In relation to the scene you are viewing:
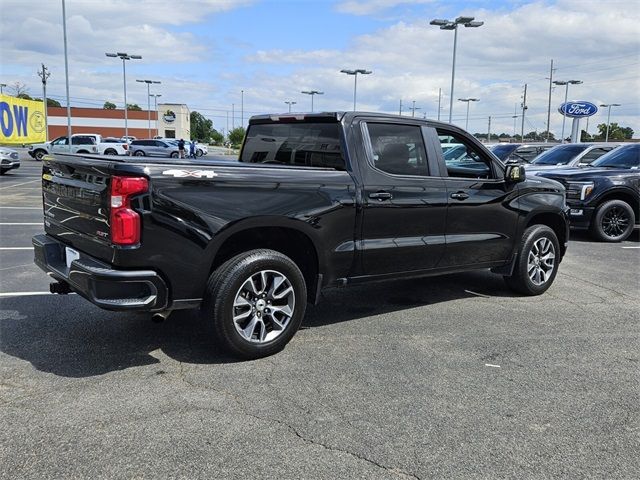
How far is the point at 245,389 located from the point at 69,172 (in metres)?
2.09

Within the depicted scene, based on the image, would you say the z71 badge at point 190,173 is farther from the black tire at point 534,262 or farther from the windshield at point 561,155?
the windshield at point 561,155

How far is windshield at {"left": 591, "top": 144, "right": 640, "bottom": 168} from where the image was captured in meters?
11.1

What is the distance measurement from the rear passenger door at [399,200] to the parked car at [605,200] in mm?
6196

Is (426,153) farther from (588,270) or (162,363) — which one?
(588,270)

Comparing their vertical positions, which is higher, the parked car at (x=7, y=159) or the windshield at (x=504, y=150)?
the windshield at (x=504, y=150)

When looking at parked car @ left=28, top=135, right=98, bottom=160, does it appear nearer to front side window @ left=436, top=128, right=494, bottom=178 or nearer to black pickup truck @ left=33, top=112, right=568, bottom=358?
front side window @ left=436, top=128, right=494, bottom=178

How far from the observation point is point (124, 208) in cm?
373

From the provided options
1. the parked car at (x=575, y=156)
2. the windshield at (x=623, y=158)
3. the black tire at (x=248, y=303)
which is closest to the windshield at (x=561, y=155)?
the parked car at (x=575, y=156)

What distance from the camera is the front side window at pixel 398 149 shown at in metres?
5.04

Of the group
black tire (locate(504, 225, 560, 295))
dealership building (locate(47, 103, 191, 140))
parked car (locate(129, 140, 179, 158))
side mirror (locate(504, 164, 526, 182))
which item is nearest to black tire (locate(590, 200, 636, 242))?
black tire (locate(504, 225, 560, 295))

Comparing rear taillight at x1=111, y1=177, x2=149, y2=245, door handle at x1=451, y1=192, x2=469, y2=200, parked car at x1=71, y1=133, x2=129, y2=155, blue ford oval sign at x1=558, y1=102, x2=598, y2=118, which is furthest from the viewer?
parked car at x1=71, y1=133, x2=129, y2=155

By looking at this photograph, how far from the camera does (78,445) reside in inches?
120

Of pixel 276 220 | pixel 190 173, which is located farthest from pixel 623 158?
pixel 190 173

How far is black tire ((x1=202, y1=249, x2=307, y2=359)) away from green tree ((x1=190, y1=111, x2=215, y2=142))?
12386 cm
